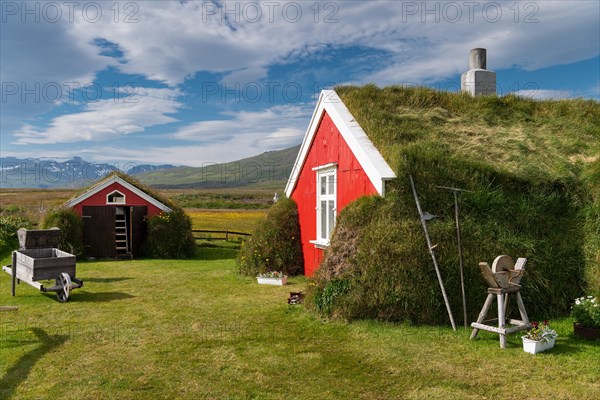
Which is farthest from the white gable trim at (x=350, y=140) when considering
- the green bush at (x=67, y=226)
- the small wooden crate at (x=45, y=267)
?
the green bush at (x=67, y=226)

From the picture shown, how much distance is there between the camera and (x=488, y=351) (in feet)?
23.4

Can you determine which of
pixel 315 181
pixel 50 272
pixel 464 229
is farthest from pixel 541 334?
pixel 50 272

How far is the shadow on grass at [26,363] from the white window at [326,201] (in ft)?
21.5

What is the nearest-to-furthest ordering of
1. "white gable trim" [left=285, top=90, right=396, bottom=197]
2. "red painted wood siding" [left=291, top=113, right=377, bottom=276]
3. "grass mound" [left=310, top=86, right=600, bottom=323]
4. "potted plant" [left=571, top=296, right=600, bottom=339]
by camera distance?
"potted plant" [left=571, top=296, right=600, bottom=339] → "grass mound" [left=310, top=86, right=600, bottom=323] → "white gable trim" [left=285, top=90, right=396, bottom=197] → "red painted wood siding" [left=291, top=113, right=377, bottom=276]

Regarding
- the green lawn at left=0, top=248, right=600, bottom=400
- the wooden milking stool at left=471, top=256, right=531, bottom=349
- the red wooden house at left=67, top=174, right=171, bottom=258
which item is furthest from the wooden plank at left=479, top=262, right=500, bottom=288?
the red wooden house at left=67, top=174, right=171, bottom=258

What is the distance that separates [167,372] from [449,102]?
440 inches

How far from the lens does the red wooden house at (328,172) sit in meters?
10.5

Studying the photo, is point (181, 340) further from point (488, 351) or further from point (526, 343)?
point (526, 343)

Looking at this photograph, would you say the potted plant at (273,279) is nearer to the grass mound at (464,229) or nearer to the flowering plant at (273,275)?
the flowering plant at (273,275)

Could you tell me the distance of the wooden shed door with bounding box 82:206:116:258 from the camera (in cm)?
2269

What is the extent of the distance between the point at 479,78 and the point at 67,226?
60.0ft

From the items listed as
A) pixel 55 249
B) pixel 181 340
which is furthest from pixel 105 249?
pixel 181 340

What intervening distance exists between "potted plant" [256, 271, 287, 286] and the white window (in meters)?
1.55

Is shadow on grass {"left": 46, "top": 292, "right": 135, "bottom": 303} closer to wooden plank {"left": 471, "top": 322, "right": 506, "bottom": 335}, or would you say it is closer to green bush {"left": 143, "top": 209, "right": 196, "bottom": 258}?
wooden plank {"left": 471, "top": 322, "right": 506, "bottom": 335}
